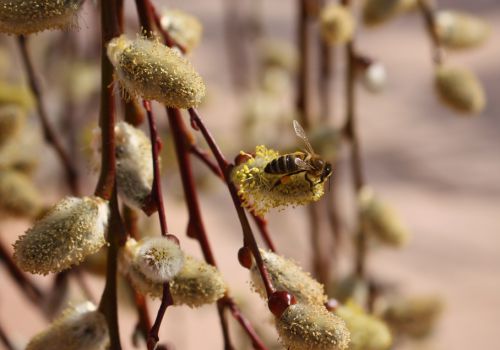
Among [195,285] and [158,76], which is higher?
[158,76]

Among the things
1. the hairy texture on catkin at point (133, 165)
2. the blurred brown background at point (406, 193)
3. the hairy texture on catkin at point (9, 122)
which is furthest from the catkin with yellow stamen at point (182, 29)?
the blurred brown background at point (406, 193)

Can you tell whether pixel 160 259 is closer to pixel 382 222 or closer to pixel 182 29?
pixel 182 29

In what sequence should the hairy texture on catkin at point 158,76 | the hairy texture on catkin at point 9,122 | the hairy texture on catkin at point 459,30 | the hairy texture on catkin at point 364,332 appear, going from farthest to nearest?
the hairy texture on catkin at point 459,30 < the hairy texture on catkin at point 9,122 < the hairy texture on catkin at point 364,332 < the hairy texture on catkin at point 158,76

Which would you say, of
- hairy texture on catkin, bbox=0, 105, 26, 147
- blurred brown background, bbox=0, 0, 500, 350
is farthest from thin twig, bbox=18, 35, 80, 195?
blurred brown background, bbox=0, 0, 500, 350

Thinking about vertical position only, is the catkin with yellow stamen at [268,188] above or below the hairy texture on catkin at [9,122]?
above

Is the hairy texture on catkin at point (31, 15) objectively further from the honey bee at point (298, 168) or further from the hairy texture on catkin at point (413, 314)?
the hairy texture on catkin at point (413, 314)

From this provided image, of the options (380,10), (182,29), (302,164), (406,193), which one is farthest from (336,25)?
(406,193)
